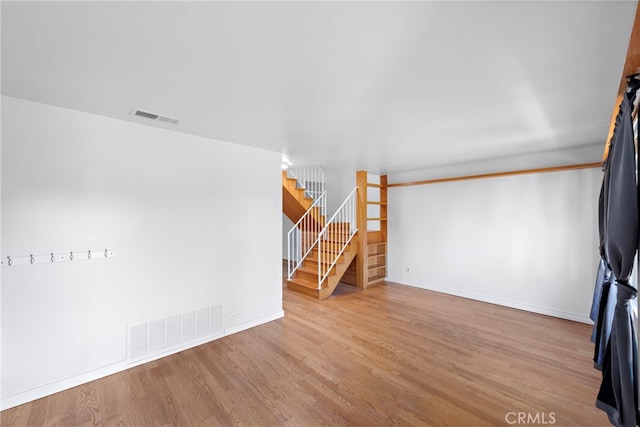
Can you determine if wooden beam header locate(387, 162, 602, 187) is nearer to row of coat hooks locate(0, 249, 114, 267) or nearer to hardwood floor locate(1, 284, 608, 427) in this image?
hardwood floor locate(1, 284, 608, 427)

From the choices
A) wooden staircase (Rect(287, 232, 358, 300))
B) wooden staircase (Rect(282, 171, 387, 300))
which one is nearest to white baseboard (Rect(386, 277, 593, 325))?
wooden staircase (Rect(282, 171, 387, 300))

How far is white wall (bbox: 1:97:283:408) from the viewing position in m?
2.02

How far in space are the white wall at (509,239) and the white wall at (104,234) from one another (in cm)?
355

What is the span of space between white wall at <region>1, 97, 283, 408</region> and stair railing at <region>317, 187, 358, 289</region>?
185 cm

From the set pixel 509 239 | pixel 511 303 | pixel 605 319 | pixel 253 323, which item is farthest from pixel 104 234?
pixel 511 303

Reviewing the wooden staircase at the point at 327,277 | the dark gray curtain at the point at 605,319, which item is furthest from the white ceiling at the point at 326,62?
the wooden staircase at the point at 327,277

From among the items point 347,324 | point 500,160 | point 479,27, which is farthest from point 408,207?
point 479,27

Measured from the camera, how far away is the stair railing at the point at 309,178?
570 cm

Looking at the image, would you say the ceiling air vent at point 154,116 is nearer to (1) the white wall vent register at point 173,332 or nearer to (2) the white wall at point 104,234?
(2) the white wall at point 104,234

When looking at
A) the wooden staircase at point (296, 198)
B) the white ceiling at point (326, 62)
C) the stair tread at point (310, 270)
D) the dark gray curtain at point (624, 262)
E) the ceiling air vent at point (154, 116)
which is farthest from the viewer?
the wooden staircase at point (296, 198)

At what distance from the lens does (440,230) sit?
499 centimetres

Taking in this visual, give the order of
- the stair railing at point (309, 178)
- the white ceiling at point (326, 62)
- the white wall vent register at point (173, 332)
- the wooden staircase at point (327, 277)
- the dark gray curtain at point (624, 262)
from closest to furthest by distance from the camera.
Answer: the white ceiling at point (326, 62), the dark gray curtain at point (624, 262), the white wall vent register at point (173, 332), the wooden staircase at point (327, 277), the stair railing at point (309, 178)

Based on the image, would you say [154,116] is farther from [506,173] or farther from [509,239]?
[509,239]

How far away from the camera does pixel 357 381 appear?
2281mm
